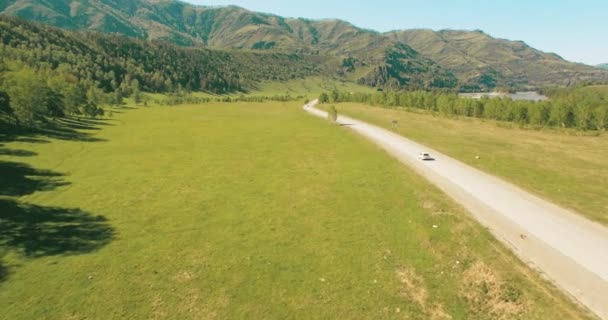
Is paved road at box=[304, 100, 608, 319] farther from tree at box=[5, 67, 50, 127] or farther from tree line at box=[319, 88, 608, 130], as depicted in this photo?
tree line at box=[319, 88, 608, 130]

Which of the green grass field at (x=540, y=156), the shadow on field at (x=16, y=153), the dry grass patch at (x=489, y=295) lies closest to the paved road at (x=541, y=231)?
the green grass field at (x=540, y=156)

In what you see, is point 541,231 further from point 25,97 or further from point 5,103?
point 5,103

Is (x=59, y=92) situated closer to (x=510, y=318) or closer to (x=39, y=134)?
(x=39, y=134)

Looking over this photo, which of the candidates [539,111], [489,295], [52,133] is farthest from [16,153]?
[539,111]

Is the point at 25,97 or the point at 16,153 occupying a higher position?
the point at 25,97

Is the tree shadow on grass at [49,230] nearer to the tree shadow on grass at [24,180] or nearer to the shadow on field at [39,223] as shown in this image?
the shadow on field at [39,223]

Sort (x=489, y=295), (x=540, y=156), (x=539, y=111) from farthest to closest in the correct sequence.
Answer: (x=539, y=111), (x=540, y=156), (x=489, y=295)
